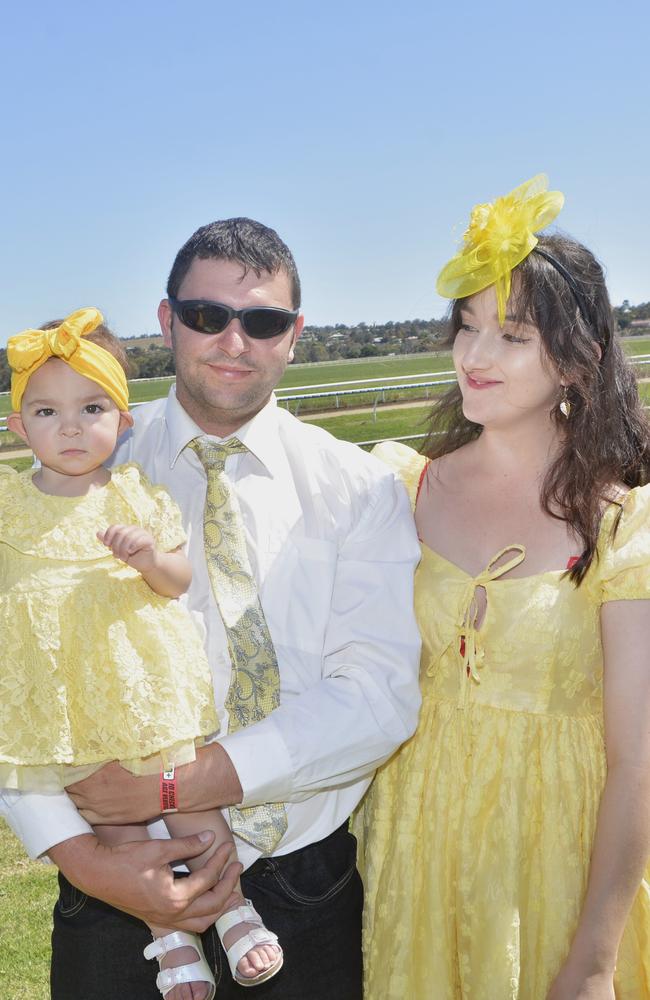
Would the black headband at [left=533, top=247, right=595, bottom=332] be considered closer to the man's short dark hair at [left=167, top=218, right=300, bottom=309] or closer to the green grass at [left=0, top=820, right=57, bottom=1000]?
the man's short dark hair at [left=167, top=218, right=300, bottom=309]

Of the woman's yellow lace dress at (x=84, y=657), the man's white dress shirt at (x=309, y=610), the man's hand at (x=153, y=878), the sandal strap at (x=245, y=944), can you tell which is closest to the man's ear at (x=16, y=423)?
the woman's yellow lace dress at (x=84, y=657)

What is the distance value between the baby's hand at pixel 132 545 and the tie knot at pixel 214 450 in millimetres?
336

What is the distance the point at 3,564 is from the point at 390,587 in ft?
3.12

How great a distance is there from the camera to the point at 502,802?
2281 mm

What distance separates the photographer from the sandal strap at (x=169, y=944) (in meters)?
2.07

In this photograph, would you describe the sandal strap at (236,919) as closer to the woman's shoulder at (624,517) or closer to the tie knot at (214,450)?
the tie knot at (214,450)

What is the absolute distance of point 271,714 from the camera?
2145 millimetres

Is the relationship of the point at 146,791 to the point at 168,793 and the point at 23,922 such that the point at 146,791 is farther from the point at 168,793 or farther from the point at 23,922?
the point at 23,922

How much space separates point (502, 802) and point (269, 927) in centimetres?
65

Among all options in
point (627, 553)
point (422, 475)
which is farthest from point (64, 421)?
point (627, 553)

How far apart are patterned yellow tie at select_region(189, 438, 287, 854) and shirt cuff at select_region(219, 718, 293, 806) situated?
9 cm

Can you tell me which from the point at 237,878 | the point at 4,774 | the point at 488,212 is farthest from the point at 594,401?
the point at 4,774

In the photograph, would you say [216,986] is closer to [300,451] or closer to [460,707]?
[460,707]

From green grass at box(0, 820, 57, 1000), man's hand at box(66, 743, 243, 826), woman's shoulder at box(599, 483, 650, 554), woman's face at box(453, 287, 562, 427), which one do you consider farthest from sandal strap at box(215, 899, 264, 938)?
green grass at box(0, 820, 57, 1000)
